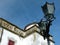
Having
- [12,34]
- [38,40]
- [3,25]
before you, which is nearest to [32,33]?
[38,40]

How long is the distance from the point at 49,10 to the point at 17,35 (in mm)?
14261

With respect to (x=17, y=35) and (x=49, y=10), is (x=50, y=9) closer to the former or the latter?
(x=49, y=10)

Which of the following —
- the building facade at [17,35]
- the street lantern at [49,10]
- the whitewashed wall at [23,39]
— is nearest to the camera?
the street lantern at [49,10]

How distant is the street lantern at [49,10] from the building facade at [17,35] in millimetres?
12278

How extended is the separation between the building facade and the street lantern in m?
12.3

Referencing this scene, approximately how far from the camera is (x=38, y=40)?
19.8m

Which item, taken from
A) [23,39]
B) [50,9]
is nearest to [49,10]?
[50,9]

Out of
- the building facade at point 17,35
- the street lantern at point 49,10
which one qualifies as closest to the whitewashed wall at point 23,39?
the building facade at point 17,35

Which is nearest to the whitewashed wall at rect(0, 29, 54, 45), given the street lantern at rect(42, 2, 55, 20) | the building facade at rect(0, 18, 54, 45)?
the building facade at rect(0, 18, 54, 45)

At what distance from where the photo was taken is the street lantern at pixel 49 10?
20.5 ft

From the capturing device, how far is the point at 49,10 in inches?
248

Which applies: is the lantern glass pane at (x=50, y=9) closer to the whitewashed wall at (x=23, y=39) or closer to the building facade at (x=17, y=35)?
the building facade at (x=17, y=35)

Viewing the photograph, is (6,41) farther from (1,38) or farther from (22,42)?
(22,42)

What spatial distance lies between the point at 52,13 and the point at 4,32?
1304 cm
